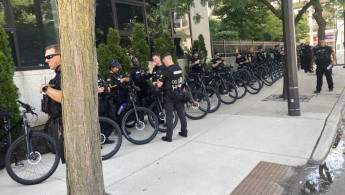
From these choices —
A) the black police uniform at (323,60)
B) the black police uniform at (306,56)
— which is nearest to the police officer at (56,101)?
the black police uniform at (323,60)

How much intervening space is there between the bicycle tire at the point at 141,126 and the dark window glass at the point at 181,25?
6.18m

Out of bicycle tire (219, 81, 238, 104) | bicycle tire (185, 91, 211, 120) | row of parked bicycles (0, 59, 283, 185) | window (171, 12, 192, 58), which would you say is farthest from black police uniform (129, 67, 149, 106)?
window (171, 12, 192, 58)

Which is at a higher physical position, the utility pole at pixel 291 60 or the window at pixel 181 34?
the window at pixel 181 34

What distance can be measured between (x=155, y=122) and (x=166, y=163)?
3.83ft

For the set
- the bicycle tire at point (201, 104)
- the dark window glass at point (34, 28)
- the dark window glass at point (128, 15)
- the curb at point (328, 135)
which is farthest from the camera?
the dark window glass at point (128, 15)

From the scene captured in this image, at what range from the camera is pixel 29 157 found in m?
4.11

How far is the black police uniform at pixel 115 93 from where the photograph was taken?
571 centimetres

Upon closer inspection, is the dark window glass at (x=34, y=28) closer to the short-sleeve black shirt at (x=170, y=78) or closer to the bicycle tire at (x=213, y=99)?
the short-sleeve black shirt at (x=170, y=78)

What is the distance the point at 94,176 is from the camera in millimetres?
2748

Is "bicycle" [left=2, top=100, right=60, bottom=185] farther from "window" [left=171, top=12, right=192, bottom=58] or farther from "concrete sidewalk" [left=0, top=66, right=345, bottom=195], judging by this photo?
"window" [left=171, top=12, right=192, bottom=58]

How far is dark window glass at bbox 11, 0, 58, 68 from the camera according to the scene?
648cm

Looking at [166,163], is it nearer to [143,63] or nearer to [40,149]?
[40,149]

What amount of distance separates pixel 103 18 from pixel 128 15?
1.00 m

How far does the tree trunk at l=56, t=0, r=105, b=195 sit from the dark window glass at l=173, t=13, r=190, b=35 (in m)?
8.88
